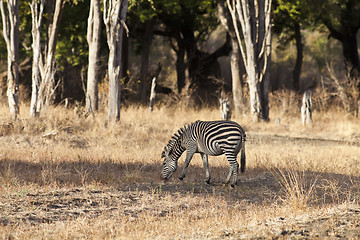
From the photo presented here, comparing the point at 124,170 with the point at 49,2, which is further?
the point at 49,2

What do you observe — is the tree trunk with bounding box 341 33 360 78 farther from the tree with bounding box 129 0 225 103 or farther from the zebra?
the zebra

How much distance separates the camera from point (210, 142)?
942cm

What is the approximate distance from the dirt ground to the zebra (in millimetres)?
426

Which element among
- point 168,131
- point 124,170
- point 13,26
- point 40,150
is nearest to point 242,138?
point 124,170

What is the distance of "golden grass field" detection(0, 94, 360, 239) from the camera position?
22.1ft

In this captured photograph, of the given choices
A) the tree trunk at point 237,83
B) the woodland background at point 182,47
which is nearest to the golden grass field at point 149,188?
the woodland background at point 182,47

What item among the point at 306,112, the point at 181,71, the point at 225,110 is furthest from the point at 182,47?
the point at 306,112

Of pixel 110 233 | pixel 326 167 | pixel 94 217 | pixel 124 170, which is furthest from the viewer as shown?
pixel 326 167

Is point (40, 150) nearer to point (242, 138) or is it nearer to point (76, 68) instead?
point (242, 138)

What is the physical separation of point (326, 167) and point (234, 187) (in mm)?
3516

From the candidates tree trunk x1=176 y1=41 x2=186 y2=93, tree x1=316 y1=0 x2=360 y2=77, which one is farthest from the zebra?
tree trunk x1=176 y1=41 x2=186 y2=93

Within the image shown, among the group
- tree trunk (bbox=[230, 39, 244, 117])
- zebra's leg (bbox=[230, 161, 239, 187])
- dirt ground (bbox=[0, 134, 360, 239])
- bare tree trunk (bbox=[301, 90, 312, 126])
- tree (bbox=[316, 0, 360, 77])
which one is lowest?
dirt ground (bbox=[0, 134, 360, 239])

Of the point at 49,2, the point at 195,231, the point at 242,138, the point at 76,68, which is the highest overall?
the point at 49,2

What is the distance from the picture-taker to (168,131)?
1748 centimetres
